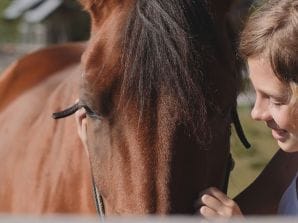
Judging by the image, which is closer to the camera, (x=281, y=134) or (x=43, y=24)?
(x=281, y=134)

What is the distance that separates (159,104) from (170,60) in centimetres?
12

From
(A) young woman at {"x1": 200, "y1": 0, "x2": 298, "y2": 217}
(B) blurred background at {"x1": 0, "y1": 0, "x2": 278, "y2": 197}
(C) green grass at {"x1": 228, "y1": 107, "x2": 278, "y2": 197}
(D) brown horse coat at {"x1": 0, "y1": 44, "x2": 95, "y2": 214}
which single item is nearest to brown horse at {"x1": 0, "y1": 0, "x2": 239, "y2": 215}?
(A) young woman at {"x1": 200, "y1": 0, "x2": 298, "y2": 217}

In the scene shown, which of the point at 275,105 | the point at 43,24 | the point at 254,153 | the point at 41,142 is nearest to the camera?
the point at 275,105

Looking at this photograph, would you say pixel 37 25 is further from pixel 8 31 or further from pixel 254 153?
pixel 254 153

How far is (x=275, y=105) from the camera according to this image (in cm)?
206

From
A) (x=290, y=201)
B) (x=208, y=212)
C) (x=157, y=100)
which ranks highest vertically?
(x=157, y=100)

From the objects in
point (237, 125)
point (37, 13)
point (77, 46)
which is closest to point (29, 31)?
point (37, 13)

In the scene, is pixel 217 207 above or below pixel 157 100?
below

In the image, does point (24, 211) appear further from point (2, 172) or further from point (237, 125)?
point (237, 125)

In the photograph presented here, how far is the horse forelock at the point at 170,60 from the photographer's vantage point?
220cm

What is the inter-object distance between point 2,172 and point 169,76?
4.22 feet

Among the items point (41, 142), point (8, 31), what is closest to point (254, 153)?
point (41, 142)

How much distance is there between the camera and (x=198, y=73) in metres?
2.24

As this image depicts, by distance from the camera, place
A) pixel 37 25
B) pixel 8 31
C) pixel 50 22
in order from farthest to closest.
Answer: pixel 37 25, pixel 50 22, pixel 8 31
